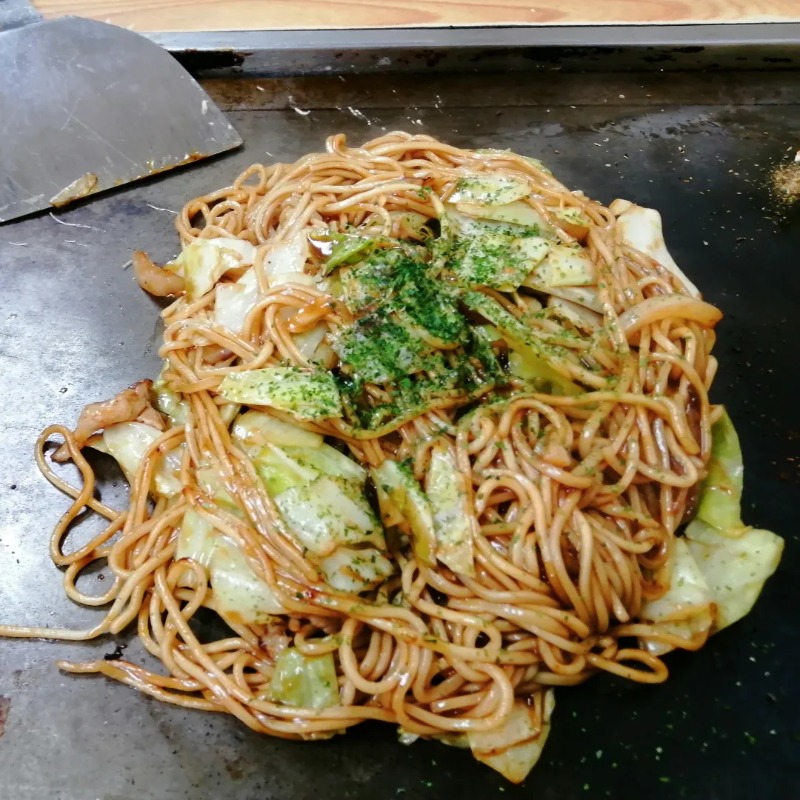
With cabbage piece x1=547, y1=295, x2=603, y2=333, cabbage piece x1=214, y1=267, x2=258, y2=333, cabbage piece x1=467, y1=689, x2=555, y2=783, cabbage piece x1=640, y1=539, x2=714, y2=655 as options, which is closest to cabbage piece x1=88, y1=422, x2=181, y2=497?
cabbage piece x1=214, y1=267, x2=258, y2=333

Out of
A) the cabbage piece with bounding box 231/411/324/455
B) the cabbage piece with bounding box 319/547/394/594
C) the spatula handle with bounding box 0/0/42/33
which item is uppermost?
the spatula handle with bounding box 0/0/42/33

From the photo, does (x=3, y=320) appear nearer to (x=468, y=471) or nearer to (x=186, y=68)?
(x=186, y=68)

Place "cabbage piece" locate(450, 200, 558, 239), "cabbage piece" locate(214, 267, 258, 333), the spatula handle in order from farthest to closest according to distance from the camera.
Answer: the spatula handle
"cabbage piece" locate(450, 200, 558, 239)
"cabbage piece" locate(214, 267, 258, 333)

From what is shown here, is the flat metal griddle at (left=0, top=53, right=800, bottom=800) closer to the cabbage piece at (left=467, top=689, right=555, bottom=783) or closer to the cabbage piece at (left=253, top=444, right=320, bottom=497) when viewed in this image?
the cabbage piece at (left=467, top=689, right=555, bottom=783)

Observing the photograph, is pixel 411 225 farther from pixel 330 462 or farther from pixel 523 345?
Result: pixel 330 462

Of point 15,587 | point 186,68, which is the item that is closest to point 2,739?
point 15,587

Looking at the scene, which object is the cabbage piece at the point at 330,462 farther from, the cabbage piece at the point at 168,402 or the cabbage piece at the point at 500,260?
the cabbage piece at the point at 500,260

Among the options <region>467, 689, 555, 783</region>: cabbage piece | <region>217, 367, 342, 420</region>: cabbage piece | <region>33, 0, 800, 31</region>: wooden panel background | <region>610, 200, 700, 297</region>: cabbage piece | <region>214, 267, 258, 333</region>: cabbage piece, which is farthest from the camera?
<region>33, 0, 800, 31</region>: wooden panel background
